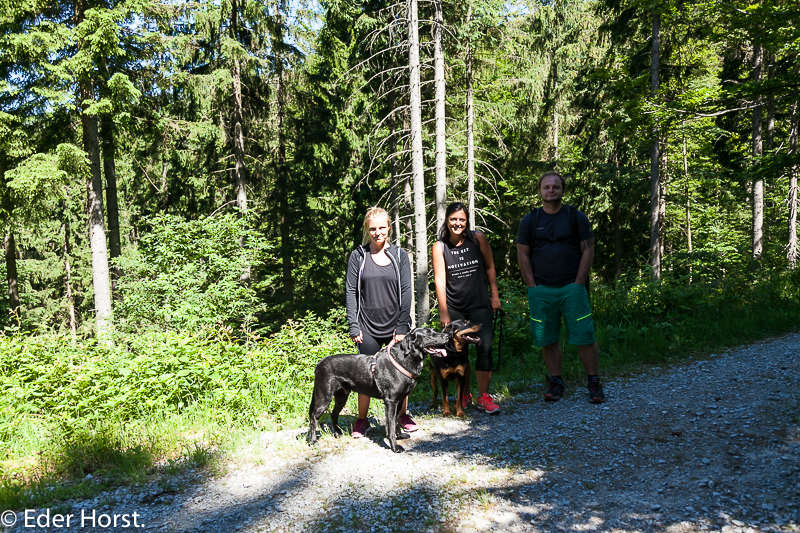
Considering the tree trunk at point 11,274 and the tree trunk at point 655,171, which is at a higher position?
the tree trunk at point 655,171

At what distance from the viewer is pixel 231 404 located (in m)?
5.02

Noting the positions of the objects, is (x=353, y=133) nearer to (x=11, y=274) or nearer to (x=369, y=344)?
(x=11, y=274)

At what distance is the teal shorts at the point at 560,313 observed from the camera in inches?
182

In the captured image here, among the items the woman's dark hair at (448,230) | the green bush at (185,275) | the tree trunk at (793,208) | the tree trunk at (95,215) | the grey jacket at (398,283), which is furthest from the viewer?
the tree trunk at (793,208)

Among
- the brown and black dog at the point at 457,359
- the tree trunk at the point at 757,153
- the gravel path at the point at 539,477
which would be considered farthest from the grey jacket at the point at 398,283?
the tree trunk at the point at 757,153

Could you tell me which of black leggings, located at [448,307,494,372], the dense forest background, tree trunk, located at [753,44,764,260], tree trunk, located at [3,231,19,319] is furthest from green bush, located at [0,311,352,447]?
tree trunk, located at [753,44,764,260]

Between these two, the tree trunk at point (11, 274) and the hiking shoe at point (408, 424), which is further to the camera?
the tree trunk at point (11, 274)

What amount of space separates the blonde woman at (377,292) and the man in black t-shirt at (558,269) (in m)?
1.44

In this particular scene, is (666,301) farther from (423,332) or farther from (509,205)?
(509,205)

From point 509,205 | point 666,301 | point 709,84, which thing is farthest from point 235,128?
point 709,84

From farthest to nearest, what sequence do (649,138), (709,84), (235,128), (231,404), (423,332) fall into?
(709,84), (235,128), (649,138), (231,404), (423,332)

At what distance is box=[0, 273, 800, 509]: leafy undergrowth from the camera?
4.06 metres

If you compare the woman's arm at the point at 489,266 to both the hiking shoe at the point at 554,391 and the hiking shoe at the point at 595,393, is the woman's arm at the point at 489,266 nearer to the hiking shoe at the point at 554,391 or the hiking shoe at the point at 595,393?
the hiking shoe at the point at 554,391

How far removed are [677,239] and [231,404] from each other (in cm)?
2456
